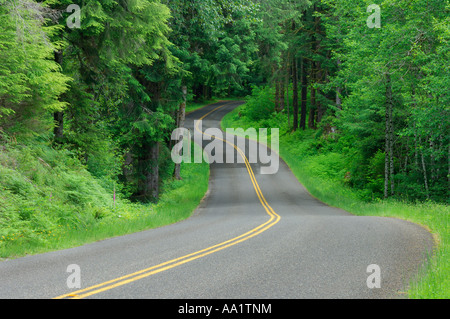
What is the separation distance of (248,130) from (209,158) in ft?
50.5

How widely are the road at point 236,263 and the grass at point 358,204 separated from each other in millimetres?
321

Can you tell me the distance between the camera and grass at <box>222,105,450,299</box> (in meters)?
6.03

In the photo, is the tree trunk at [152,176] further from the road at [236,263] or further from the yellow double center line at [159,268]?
the yellow double center line at [159,268]

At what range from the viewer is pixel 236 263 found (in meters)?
7.50

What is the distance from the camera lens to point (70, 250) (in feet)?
29.0

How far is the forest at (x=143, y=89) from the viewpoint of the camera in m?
11.4

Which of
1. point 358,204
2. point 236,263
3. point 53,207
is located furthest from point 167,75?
point 236,263

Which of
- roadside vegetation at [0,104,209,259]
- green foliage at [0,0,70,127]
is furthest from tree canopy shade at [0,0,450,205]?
roadside vegetation at [0,104,209,259]

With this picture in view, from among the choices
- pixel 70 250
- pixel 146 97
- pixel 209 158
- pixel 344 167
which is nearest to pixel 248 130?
pixel 209 158

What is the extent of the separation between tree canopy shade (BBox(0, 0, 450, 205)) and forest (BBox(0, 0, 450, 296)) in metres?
0.06

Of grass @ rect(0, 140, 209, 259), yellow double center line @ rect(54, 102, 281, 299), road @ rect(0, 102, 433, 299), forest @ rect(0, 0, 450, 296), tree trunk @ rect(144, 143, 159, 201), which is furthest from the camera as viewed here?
tree trunk @ rect(144, 143, 159, 201)

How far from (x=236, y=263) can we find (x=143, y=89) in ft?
48.3

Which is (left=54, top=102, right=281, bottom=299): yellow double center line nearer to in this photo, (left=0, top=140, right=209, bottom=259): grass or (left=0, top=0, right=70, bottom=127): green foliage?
(left=0, top=140, right=209, bottom=259): grass
